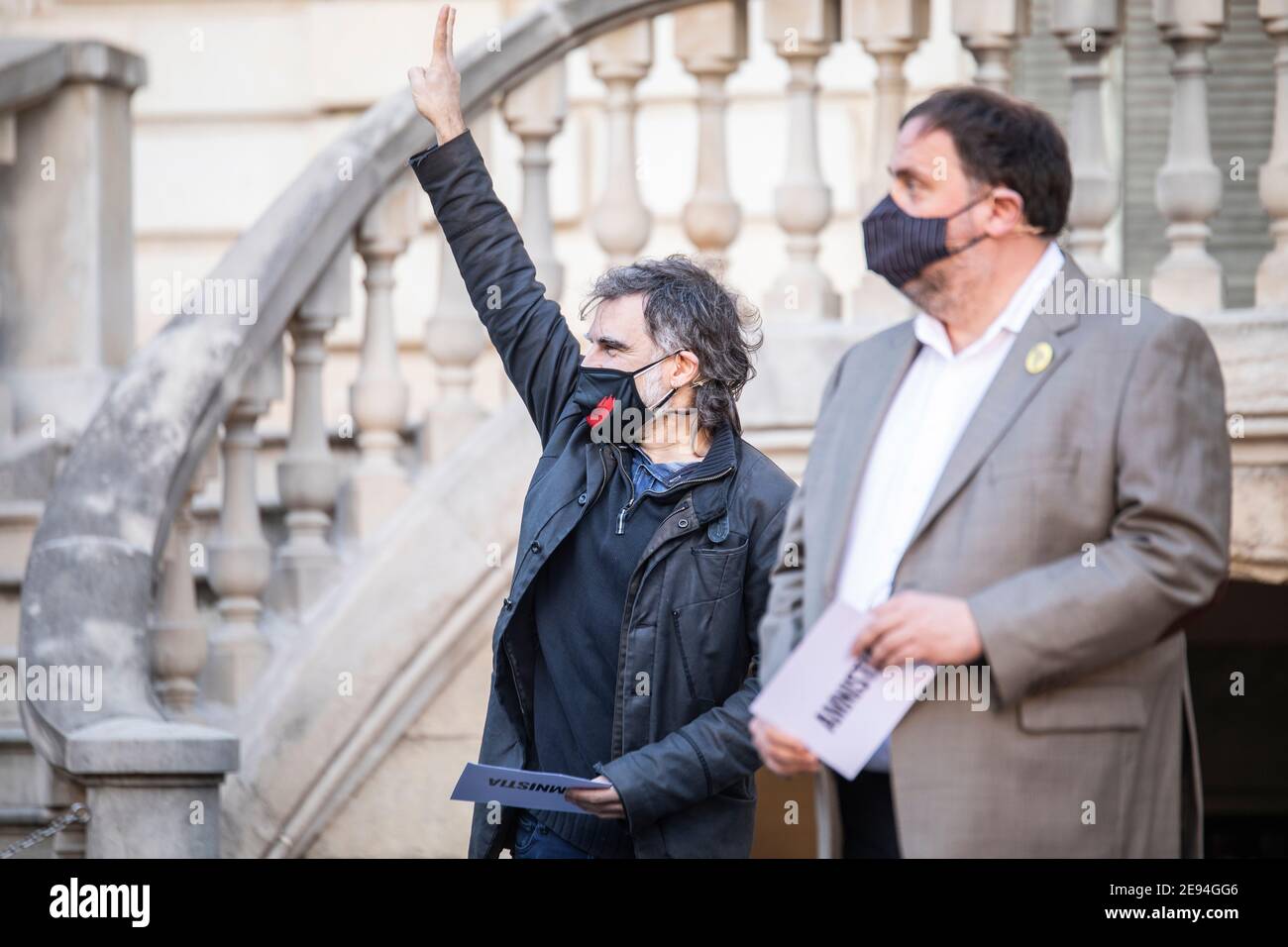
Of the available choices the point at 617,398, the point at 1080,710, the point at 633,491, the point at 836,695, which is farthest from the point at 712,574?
the point at 1080,710

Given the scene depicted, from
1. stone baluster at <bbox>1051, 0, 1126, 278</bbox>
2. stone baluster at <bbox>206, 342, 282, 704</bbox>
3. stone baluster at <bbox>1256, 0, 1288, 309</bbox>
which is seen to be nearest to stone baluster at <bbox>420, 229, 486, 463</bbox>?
stone baluster at <bbox>206, 342, 282, 704</bbox>

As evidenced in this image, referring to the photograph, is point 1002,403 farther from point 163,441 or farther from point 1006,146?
point 163,441

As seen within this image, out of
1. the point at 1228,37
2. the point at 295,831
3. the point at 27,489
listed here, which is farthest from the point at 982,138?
the point at 1228,37

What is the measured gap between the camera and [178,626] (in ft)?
16.1

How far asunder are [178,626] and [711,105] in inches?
75.5

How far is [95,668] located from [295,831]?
0.77 meters

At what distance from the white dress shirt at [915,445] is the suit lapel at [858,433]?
20 millimetres

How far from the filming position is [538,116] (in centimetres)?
539

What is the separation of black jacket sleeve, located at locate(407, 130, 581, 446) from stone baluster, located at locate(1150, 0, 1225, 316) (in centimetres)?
Result: 177

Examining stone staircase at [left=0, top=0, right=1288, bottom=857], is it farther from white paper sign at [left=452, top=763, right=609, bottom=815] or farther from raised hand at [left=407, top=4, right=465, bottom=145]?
white paper sign at [left=452, top=763, right=609, bottom=815]

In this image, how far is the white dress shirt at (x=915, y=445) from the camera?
289cm

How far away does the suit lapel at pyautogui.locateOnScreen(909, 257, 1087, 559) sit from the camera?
2.81 m

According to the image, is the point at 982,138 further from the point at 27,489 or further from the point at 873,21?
the point at 27,489

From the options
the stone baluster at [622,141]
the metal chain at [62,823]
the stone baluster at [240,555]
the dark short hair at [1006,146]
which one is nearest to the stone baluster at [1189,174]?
the stone baluster at [622,141]
